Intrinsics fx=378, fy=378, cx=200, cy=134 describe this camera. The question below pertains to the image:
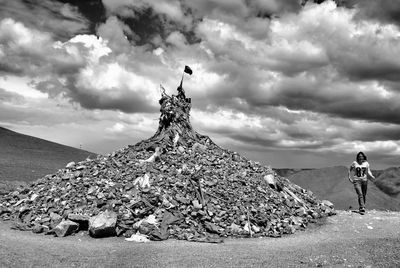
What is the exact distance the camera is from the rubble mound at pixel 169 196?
12.9m

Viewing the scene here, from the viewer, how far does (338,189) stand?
29.4 m

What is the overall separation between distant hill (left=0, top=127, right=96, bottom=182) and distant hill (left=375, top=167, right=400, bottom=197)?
39852 mm

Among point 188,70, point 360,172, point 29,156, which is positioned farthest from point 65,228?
point 29,156

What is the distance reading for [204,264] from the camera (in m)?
9.15

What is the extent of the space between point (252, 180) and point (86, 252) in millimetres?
8604

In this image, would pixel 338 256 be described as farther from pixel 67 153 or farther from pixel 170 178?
pixel 67 153

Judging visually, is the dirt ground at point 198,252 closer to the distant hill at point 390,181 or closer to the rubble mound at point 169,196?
the rubble mound at point 169,196

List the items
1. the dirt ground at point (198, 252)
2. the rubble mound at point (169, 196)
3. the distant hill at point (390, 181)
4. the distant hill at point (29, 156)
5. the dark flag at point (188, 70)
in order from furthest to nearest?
the distant hill at point (390, 181), the distant hill at point (29, 156), the dark flag at point (188, 70), the rubble mound at point (169, 196), the dirt ground at point (198, 252)

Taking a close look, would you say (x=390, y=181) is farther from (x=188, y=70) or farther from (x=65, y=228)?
(x=65, y=228)

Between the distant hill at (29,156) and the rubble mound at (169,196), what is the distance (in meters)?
15.9

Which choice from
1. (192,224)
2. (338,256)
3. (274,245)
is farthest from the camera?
(192,224)

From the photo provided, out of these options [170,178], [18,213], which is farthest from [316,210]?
[18,213]

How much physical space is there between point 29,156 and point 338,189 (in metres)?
33.8

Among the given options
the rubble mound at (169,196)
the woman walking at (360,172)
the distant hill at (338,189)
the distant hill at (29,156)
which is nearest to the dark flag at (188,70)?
Result: the rubble mound at (169,196)
